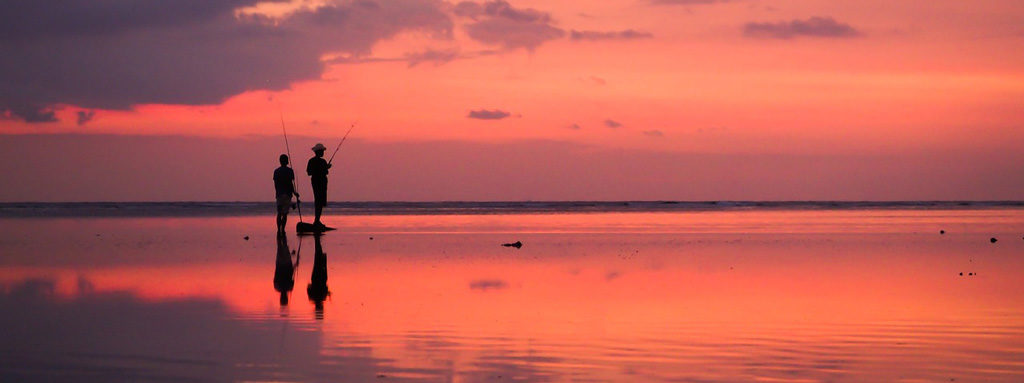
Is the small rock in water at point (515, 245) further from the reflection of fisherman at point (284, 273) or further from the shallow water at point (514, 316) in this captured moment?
the reflection of fisherman at point (284, 273)

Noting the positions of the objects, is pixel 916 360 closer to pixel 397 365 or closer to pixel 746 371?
pixel 746 371

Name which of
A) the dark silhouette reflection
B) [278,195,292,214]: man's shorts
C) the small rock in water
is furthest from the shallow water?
[278,195,292,214]: man's shorts

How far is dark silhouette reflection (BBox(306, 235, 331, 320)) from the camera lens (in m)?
10.9

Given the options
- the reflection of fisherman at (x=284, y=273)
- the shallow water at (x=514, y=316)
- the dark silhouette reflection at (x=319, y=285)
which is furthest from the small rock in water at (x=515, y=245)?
the reflection of fisherman at (x=284, y=273)

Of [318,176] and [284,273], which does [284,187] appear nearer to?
[318,176]

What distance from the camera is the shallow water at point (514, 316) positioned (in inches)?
287

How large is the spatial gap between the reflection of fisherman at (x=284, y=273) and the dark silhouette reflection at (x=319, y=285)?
0.69ft

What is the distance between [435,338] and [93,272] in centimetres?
704

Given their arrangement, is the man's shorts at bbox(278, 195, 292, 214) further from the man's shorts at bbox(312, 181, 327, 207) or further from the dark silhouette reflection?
the dark silhouette reflection

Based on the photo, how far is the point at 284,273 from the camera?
14523 mm

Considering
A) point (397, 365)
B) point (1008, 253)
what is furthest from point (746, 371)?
point (1008, 253)

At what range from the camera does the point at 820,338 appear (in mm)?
8625

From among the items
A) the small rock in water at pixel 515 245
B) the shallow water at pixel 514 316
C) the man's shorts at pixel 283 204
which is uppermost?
the man's shorts at pixel 283 204

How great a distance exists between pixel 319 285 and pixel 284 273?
5.85ft
